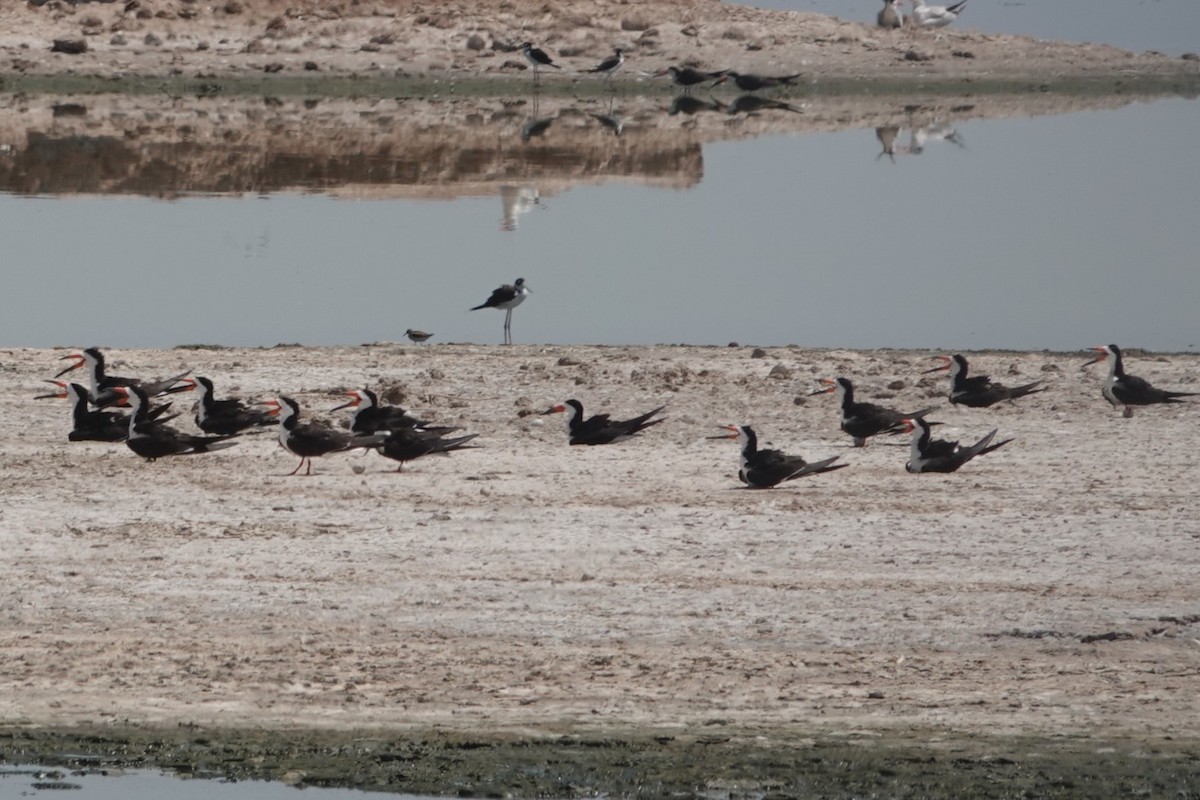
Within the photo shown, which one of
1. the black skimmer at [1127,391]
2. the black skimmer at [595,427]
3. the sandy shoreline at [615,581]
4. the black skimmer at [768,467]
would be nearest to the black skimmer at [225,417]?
the sandy shoreline at [615,581]

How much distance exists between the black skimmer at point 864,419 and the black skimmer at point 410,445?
260cm

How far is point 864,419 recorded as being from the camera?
555 inches

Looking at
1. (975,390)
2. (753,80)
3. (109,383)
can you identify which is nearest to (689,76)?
(753,80)

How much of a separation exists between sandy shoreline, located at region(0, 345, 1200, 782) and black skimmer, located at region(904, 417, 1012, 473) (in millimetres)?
120

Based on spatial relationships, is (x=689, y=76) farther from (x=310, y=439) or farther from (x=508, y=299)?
(x=310, y=439)

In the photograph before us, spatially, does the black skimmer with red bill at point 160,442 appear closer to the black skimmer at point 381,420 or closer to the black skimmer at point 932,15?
the black skimmer at point 381,420

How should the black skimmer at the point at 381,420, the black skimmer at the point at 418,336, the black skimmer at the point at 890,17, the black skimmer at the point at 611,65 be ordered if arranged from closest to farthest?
1. the black skimmer at the point at 381,420
2. the black skimmer at the point at 418,336
3. the black skimmer at the point at 611,65
4. the black skimmer at the point at 890,17

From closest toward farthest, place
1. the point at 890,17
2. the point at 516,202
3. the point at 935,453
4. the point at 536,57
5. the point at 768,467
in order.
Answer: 1. the point at 768,467
2. the point at 935,453
3. the point at 516,202
4. the point at 536,57
5. the point at 890,17

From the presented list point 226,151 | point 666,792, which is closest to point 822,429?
point 666,792

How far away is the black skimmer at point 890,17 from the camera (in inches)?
2287

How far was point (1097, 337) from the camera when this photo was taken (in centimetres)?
2000

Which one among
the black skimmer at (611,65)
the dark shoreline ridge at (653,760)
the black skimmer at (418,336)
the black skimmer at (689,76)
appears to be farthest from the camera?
the black skimmer at (611,65)

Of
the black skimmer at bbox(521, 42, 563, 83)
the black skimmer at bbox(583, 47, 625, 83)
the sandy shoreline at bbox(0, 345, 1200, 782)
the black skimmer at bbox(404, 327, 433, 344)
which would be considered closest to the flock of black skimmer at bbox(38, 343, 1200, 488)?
the sandy shoreline at bbox(0, 345, 1200, 782)

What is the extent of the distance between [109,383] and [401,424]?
264 cm
